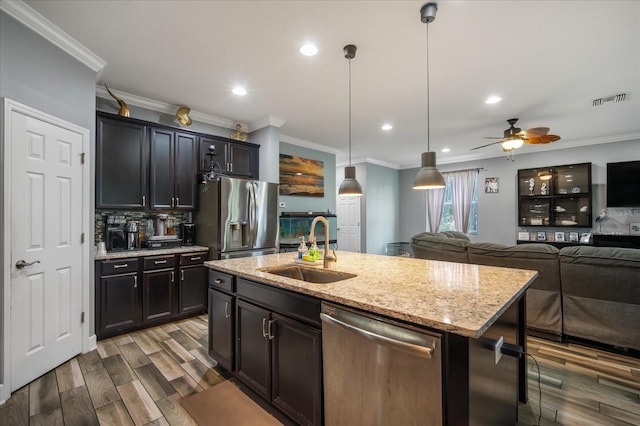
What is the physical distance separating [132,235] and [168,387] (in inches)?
81.1

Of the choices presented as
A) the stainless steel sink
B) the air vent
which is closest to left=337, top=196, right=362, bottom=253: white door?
the air vent

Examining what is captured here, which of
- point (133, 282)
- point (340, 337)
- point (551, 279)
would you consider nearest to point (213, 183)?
point (133, 282)

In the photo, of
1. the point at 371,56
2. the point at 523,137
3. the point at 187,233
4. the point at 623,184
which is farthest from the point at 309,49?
the point at 623,184

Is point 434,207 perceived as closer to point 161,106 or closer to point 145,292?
point 161,106

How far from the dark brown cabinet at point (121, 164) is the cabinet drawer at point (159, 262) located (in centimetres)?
67

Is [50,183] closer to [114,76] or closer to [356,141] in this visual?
[114,76]

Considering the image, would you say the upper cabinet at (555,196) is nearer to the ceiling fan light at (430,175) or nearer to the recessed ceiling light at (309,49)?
the ceiling fan light at (430,175)

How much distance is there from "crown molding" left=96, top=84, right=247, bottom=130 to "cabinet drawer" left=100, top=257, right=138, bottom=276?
1.99m

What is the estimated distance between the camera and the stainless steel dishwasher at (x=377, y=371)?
1.10m

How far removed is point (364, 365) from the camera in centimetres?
131

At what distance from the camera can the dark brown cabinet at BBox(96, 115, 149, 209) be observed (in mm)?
3180

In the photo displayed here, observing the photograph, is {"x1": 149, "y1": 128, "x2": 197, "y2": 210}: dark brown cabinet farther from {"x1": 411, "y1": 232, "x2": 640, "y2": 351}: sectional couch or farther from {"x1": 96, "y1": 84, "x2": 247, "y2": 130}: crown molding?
{"x1": 411, "y1": 232, "x2": 640, "y2": 351}: sectional couch

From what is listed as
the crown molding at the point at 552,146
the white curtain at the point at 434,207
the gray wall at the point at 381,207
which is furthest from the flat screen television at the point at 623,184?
the gray wall at the point at 381,207

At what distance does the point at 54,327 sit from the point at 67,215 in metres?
0.99
